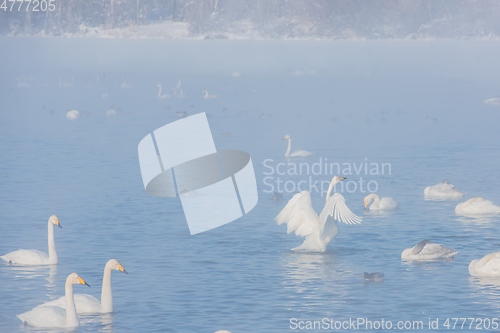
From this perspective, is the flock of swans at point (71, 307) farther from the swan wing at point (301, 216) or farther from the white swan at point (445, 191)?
the white swan at point (445, 191)

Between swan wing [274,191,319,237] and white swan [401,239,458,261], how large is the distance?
2.23 metres

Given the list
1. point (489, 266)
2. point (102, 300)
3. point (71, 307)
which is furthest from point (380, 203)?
point (71, 307)

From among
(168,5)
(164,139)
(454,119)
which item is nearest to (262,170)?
(164,139)

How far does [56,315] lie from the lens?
13.7m

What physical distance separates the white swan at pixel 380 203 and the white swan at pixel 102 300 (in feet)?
35.7

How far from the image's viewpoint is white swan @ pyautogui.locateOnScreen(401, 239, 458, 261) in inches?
720

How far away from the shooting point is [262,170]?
1256 inches

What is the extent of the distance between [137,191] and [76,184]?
2838 millimetres

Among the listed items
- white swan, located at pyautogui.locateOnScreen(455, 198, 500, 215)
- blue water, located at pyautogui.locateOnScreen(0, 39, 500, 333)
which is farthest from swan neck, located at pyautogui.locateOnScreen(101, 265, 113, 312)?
white swan, located at pyautogui.locateOnScreen(455, 198, 500, 215)

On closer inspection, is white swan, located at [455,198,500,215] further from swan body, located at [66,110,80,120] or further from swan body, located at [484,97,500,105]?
swan body, located at [484,97,500,105]

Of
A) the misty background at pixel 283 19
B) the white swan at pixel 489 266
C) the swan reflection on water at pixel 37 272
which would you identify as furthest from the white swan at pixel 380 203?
the misty background at pixel 283 19

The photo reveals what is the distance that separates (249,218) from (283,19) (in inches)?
5238

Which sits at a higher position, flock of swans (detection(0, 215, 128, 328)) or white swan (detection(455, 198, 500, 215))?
white swan (detection(455, 198, 500, 215))

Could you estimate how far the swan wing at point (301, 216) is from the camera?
18484 mm
